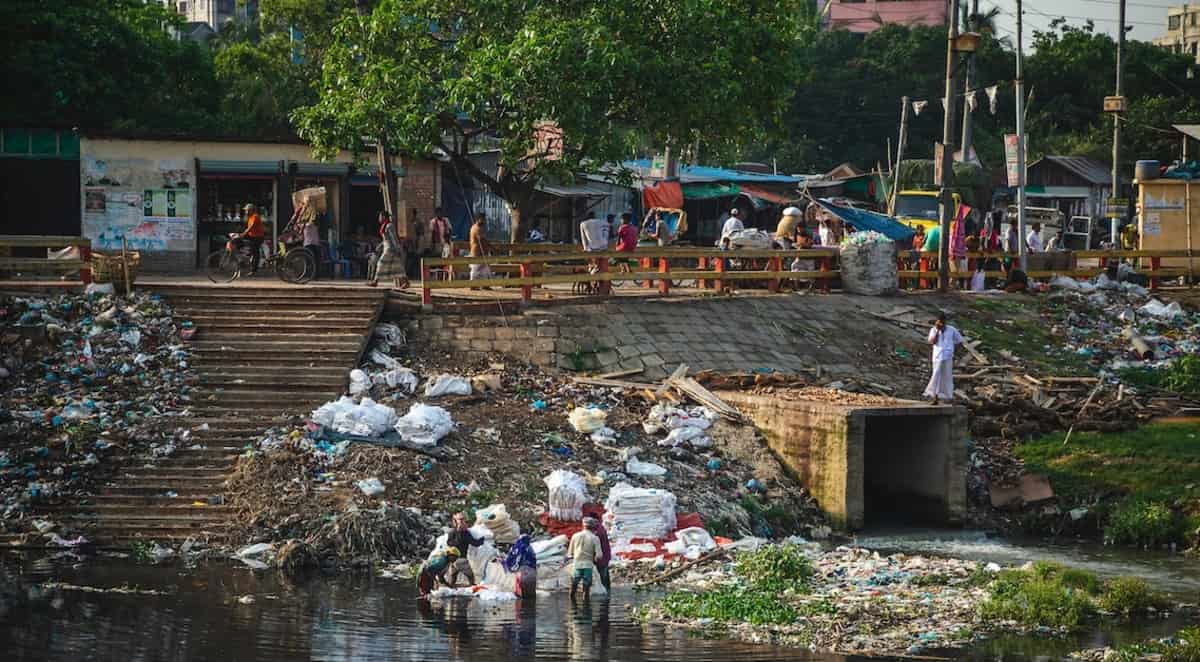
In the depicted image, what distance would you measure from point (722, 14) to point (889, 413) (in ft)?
28.4

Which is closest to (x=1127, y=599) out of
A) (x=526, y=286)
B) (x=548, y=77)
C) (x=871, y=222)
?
(x=526, y=286)

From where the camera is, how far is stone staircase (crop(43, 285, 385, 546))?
62.4 ft

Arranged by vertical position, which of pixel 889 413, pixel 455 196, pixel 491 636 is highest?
pixel 455 196

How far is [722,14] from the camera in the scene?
89.1ft

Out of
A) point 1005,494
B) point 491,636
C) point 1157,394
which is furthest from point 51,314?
point 1157,394

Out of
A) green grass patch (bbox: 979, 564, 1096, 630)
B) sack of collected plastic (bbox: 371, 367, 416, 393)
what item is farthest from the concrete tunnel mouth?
green grass patch (bbox: 979, 564, 1096, 630)

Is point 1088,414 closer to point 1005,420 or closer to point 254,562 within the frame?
point 1005,420

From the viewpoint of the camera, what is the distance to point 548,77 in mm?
25328

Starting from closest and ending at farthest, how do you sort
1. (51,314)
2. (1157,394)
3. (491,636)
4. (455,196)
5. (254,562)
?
(491,636) < (254,562) < (51,314) < (1157,394) < (455,196)

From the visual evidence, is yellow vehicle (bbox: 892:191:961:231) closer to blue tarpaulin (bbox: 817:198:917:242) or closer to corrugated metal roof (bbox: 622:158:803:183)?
blue tarpaulin (bbox: 817:198:917:242)

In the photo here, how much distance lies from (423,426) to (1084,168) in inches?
1468

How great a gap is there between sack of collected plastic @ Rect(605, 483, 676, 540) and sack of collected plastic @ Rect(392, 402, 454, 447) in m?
2.53

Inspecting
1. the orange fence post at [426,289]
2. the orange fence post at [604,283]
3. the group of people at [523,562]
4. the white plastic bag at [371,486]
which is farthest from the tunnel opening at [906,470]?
the orange fence post at [426,289]

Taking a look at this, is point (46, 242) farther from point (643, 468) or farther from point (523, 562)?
point (523, 562)
